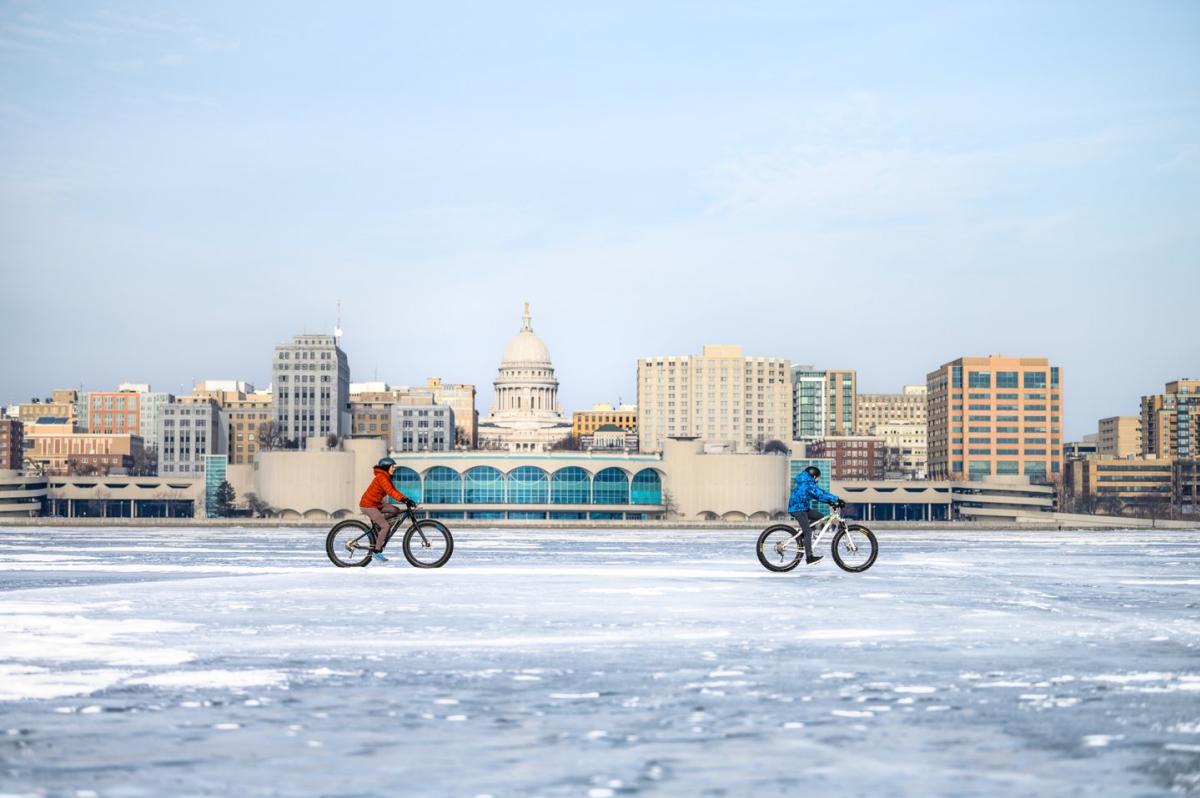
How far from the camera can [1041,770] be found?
9.70 meters

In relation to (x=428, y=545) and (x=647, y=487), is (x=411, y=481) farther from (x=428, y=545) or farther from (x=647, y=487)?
(x=428, y=545)

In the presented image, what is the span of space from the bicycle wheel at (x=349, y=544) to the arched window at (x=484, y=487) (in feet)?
519

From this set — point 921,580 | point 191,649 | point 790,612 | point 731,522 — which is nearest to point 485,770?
point 191,649

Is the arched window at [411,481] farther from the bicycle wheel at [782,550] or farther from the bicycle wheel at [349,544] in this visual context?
the bicycle wheel at [782,550]

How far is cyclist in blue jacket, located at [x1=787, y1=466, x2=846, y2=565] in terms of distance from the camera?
26.3m

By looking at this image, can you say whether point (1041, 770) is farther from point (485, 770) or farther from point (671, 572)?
point (671, 572)

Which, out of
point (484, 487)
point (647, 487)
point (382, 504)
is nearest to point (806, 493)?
point (382, 504)

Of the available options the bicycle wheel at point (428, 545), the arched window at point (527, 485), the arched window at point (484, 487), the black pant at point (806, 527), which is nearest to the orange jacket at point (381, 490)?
the bicycle wheel at point (428, 545)

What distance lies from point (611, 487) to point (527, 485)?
11314 mm

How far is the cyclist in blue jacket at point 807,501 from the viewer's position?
26.3 m

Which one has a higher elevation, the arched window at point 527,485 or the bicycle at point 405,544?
the bicycle at point 405,544

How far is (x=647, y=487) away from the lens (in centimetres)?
18888

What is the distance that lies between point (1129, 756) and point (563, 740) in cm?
412

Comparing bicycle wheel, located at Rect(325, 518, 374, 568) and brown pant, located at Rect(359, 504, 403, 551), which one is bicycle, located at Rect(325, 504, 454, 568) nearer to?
bicycle wheel, located at Rect(325, 518, 374, 568)
